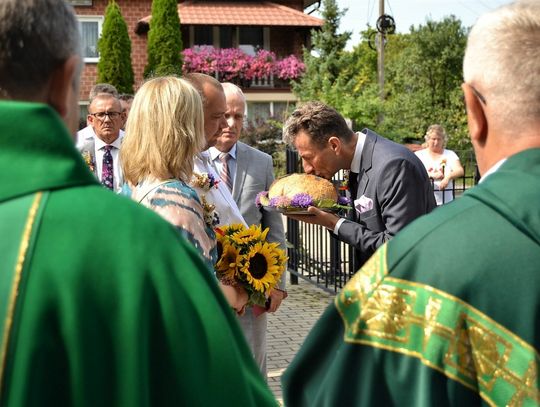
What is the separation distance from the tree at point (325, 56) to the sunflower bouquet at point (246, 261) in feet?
92.1

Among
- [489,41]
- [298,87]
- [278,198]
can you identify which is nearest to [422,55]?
[298,87]

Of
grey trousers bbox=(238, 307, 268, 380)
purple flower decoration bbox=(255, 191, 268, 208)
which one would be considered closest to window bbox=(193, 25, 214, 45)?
purple flower decoration bbox=(255, 191, 268, 208)

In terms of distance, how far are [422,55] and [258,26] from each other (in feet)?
25.1

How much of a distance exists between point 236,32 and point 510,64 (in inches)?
1391

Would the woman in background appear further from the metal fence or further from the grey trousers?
the grey trousers

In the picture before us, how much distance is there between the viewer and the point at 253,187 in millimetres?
5664

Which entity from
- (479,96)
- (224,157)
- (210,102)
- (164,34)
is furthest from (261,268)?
(164,34)

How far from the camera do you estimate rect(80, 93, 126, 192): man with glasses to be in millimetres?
7156

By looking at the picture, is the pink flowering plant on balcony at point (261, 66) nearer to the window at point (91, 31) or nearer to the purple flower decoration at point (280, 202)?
the window at point (91, 31)

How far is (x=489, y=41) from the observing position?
1.86m

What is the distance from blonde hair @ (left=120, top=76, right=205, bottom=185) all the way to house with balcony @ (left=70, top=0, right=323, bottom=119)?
101 ft

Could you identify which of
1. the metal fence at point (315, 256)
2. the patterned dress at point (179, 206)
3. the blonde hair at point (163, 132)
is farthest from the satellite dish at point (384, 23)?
the patterned dress at point (179, 206)

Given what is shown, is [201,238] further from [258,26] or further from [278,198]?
[258,26]

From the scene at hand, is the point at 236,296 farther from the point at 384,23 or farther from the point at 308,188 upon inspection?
the point at 384,23
